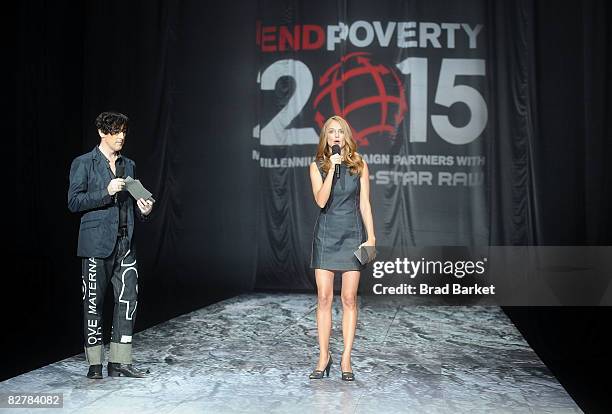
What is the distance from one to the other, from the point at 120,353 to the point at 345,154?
4.77 ft

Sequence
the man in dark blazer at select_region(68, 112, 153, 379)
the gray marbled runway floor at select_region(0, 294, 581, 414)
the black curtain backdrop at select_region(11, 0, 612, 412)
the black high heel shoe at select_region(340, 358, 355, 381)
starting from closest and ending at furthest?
1. the gray marbled runway floor at select_region(0, 294, 581, 414)
2. the man in dark blazer at select_region(68, 112, 153, 379)
3. the black high heel shoe at select_region(340, 358, 355, 381)
4. the black curtain backdrop at select_region(11, 0, 612, 412)

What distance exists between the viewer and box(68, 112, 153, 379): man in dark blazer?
3.26 meters

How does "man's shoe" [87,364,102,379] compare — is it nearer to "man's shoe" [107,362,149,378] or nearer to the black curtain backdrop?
"man's shoe" [107,362,149,378]

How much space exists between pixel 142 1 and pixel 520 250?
4855 mm

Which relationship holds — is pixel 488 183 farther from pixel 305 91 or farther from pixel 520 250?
pixel 305 91

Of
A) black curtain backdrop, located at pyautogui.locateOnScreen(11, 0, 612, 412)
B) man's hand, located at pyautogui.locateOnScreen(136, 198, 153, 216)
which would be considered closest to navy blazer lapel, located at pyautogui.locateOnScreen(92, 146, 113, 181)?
man's hand, located at pyautogui.locateOnScreen(136, 198, 153, 216)

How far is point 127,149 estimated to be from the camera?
7.70m

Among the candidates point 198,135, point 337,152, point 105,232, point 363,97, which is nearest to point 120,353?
point 105,232

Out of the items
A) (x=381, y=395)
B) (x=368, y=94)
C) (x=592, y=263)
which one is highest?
(x=368, y=94)

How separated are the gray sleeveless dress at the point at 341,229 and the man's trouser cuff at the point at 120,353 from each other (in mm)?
994

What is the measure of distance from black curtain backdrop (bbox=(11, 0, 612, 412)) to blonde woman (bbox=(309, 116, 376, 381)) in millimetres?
2646

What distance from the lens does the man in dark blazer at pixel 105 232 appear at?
10.7ft

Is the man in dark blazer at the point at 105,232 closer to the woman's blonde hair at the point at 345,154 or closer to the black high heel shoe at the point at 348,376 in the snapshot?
the woman's blonde hair at the point at 345,154

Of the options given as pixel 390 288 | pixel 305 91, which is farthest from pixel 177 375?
pixel 305 91
